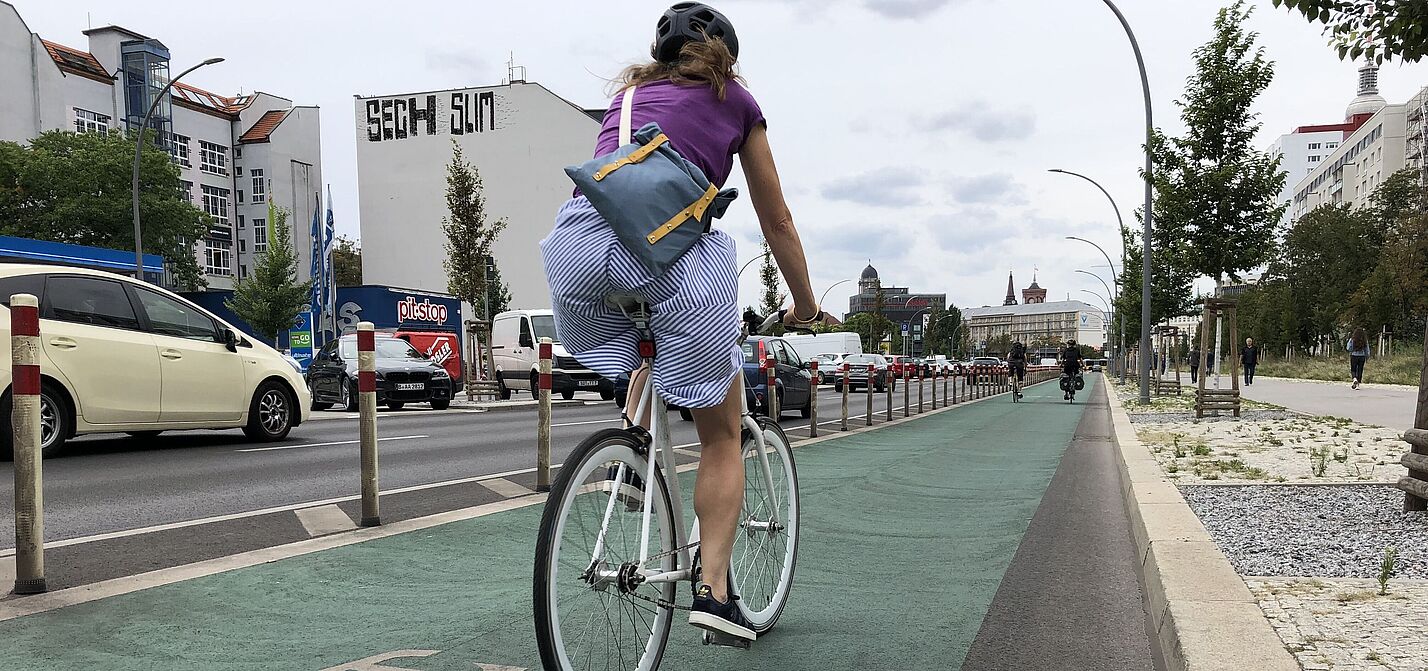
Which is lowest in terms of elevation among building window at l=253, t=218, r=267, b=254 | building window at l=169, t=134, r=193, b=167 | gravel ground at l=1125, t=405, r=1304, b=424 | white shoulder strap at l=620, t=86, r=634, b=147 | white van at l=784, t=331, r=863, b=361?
gravel ground at l=1125, t=405, r=1304, b=424

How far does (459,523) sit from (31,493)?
205 centimetres

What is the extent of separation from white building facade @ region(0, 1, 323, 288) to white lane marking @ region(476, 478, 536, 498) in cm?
4971

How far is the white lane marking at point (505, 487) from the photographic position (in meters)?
6.90

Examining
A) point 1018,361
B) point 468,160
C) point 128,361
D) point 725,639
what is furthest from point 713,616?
point 468,160

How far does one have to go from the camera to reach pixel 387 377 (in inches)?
752

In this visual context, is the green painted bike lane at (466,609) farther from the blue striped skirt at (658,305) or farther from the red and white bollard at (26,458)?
the blue striped skirt at (658,305)

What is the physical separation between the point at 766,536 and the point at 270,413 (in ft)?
28.9

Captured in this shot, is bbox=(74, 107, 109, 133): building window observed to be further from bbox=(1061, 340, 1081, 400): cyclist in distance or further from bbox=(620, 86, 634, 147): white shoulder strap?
bbox=(620, 86, 634, 147): white shoulder strap

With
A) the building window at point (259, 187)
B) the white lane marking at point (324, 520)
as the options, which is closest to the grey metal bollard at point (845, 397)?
the white lane marking at point (324, 520)

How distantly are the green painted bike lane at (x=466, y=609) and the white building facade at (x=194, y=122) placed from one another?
172ft

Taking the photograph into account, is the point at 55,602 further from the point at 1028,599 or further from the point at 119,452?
the point at 119,452

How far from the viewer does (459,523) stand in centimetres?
550

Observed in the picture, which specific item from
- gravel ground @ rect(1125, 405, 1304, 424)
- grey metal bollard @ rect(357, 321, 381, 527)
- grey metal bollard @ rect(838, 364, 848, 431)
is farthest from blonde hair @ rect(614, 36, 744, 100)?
gravel ground @ rect(1125, 405, 1304, 424)

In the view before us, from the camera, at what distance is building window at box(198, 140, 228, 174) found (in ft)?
204
